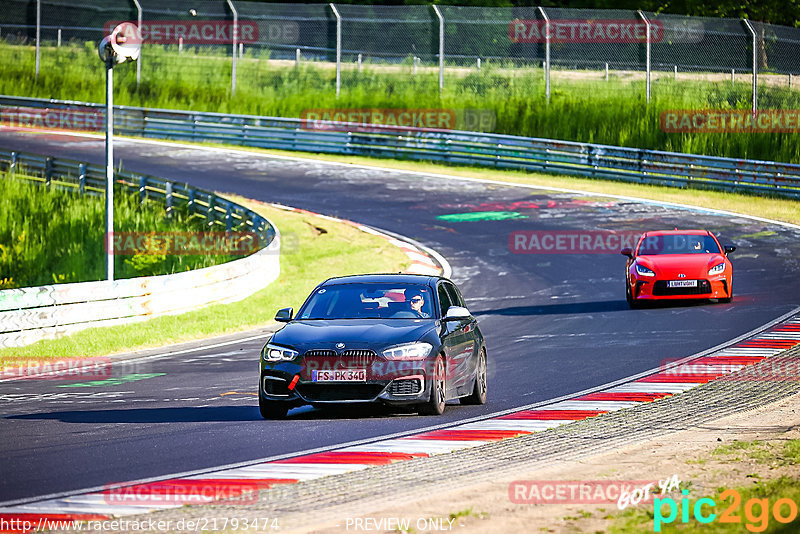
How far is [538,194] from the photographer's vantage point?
35.1 metres

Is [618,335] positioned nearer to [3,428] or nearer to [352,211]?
[3,428]

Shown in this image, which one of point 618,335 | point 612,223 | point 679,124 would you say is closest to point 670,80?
point 679,124

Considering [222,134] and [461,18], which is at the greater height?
[461,18]

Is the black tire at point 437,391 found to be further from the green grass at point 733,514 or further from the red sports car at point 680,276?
the red sports car at point 680,276

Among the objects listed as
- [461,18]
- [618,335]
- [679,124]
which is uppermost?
[461,18]

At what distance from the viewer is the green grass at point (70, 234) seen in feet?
87.2

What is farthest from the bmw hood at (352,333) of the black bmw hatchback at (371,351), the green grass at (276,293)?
the green grass at (276,293)

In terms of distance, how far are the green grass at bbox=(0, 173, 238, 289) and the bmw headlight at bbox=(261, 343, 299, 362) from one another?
569 inches

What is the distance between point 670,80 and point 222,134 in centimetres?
1684

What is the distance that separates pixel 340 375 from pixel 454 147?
101 feet

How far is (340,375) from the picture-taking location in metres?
10.8

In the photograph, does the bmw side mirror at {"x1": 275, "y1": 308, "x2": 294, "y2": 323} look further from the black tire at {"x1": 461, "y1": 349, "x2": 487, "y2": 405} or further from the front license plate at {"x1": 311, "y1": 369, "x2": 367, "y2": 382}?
Result: the black tire at {"x1": 461, "y1": 349, "x2": 487, "y2": 405}

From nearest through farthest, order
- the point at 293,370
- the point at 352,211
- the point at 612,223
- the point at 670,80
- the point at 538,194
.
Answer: the point at 293,370 → the point at 612,223 → the point at 352,211 → the point at 538,194 → the point at 670,80

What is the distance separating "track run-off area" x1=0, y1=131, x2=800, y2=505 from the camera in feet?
32.3
